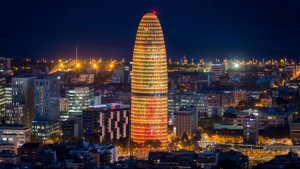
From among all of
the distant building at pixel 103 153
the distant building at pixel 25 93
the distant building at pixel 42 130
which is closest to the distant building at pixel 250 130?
the distant building at pixel 103 153

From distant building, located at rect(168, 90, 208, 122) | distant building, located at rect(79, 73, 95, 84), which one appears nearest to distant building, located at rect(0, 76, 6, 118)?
distant building, located at rect(168, 90, 208, 122)

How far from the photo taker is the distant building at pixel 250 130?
2661 cm

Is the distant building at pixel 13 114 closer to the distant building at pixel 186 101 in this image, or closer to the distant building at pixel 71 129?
the distant building at pixel 71 129

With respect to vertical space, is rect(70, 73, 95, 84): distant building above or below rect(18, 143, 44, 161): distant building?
above

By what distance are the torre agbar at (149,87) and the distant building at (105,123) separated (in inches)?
14.1

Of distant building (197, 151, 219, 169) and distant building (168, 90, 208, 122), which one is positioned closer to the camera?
distant building (197, 151, 219, 169)

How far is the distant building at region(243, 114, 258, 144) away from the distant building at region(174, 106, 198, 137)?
1.07 m

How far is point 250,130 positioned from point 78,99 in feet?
15.2

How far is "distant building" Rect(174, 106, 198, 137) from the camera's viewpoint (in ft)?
90.1

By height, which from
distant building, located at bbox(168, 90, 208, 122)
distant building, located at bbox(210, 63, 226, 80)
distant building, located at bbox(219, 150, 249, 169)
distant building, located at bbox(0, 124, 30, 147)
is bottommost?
distant building, located at bbox(219, 150, 249, 169)

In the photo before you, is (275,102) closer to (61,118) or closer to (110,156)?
(61,118)

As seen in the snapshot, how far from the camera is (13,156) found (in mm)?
23203

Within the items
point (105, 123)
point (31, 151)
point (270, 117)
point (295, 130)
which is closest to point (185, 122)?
point (105, 123)

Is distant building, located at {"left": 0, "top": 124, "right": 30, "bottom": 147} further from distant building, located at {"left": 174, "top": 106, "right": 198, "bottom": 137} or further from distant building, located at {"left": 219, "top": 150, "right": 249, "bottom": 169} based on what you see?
distant building, located at {"left": 219, "top": 150, "right": 249, "bottom": 169}
